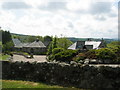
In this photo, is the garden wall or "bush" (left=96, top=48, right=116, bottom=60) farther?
"bush" (left=96, top=48, right=116, bottom=60)

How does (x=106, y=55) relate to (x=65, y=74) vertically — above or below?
above

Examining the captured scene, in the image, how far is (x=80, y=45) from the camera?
5650cm

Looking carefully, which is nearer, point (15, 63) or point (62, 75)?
point (62, 75)

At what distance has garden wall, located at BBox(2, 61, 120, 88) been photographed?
9.30 metres

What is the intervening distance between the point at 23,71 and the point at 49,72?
6.75 feet

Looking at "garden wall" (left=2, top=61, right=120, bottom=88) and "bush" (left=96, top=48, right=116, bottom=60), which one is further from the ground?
"bush" (left=96, top=48, right=116, bottom=60)

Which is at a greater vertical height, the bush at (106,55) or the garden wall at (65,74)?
the bush at (106,55)

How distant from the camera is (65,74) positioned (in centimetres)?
1039

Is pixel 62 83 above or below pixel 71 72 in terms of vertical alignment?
below

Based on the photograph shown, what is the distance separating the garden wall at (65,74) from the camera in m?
9.30

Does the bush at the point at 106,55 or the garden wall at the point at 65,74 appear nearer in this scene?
the garden wall at the point at 65,74

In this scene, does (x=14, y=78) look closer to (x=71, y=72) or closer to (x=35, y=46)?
(x=71, y=72)

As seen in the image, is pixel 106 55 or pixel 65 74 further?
pixel 106 55

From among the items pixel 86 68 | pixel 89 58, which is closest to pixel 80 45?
pixel 89 58
